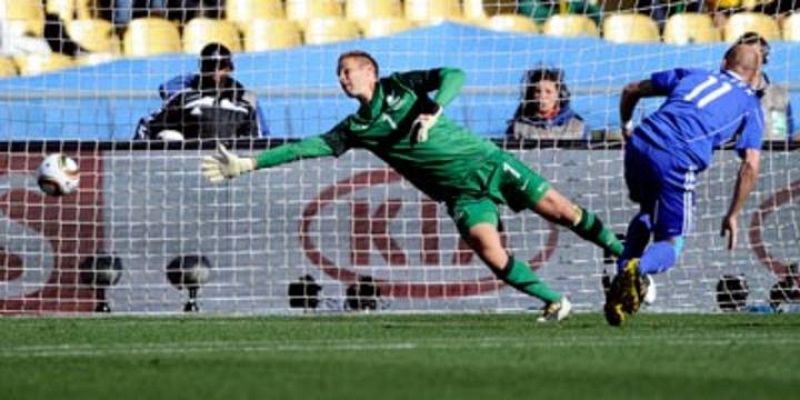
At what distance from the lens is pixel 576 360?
928 cm

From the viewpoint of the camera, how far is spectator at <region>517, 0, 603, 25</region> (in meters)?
18.0

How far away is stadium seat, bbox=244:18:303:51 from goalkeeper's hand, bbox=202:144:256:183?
5886mm

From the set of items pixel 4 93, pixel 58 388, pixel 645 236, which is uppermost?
pixel 4 93

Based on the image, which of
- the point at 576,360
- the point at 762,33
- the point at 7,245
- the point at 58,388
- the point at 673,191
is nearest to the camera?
the point at 58,388

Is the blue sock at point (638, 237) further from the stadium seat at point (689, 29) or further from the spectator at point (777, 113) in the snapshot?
the stadium seat at point (689, 29)

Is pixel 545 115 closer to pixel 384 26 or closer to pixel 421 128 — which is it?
pixel 384 26

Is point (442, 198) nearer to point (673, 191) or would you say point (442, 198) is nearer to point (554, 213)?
point (554, 213)

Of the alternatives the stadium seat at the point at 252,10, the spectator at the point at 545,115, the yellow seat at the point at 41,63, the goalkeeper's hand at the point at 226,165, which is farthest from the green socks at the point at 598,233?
the stadium seat at the point at 252,10

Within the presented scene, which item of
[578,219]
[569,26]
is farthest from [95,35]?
[578,219]

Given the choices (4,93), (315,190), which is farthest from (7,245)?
(315,190)

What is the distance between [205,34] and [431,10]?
78.6 inches

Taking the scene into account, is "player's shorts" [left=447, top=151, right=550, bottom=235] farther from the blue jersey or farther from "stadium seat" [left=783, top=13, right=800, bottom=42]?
"stadium seat" [left=783, top=13, right=800, bottom=42]

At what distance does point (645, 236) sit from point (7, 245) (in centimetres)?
Result: 515

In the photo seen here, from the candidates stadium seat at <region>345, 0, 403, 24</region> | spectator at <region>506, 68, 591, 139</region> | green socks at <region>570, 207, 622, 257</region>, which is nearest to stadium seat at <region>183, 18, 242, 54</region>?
stadium seat at <region>345, 0, 403, 24</region>
